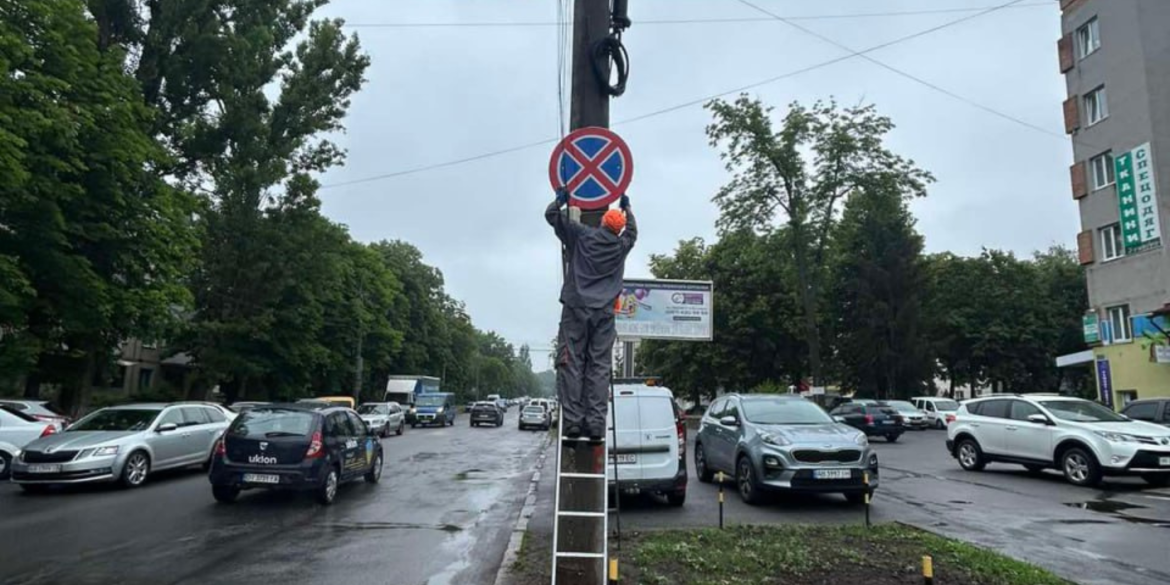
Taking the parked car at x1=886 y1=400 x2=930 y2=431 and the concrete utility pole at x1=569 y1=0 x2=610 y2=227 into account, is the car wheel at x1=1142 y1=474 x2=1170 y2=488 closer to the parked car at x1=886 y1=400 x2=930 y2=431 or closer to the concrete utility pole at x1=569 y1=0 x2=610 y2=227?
the concrete utility pole at x1=569 y1=0 x2=610 y2=227

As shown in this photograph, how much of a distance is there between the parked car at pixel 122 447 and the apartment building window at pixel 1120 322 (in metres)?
31.9

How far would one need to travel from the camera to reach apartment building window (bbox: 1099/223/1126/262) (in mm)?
29828

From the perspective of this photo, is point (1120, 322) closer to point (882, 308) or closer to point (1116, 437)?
point (882, 308)

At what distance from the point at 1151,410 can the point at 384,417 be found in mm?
27601

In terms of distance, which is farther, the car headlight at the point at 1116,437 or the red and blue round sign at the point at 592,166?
the car headlight at the point at 1116,437

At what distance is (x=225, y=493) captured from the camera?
38.0 ft

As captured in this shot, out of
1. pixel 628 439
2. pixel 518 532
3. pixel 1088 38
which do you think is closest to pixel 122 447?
pixel 518 532

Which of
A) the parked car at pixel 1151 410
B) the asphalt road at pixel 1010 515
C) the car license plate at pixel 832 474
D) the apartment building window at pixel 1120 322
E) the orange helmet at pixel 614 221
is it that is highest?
the apartment building window at pixel 1120 322

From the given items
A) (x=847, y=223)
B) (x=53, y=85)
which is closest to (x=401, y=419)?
(x=53, y=85)

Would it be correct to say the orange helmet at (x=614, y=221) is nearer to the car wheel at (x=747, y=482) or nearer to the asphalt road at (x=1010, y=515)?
the asphalt road at (x=1010, y=515)

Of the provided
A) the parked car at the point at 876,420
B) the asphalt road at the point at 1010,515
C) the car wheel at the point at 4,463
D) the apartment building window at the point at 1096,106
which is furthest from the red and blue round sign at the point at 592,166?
the apartment building window at the point at 1096,106

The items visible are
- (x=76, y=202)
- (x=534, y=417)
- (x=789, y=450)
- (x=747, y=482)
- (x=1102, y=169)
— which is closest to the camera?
(x=789, y=450)

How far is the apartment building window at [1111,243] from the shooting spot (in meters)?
29.8

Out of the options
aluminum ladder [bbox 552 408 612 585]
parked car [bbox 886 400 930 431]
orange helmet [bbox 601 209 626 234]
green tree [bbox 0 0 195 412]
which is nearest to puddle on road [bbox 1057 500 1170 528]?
aluminum ladder [bbox 552 408 612 585]
